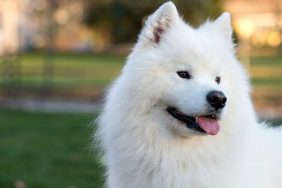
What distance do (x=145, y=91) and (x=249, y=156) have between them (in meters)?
0.92

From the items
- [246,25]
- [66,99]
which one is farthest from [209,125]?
[246,25]

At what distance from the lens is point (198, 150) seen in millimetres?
4008

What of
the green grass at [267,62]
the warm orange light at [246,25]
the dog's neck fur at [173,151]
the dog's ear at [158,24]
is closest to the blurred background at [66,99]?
the dog's ear at [158,24]

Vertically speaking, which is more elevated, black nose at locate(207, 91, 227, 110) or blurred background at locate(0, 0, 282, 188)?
black nose at locate(207, 91, 227, 110)

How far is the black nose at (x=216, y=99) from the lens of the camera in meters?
3.79

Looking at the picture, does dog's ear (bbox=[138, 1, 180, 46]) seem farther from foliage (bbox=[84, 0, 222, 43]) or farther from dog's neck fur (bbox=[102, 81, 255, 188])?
foliage (bbox=[84, 0, 222, 43])

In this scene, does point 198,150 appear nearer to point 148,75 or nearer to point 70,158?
point 148,75

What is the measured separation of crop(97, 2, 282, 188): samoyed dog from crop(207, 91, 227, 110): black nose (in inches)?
1.4

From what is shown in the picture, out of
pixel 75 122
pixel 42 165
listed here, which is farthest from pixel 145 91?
pixel 75 122

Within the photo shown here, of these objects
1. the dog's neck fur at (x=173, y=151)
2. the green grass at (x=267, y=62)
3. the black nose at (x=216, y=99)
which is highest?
the black nose at (x=216, y=99)

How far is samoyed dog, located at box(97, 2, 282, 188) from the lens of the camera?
3957 millimetres

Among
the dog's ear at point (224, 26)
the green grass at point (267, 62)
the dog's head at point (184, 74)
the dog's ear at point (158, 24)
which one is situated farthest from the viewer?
the green grass at point (267, 62)

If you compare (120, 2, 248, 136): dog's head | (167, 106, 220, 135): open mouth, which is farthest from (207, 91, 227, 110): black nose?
(167, 106, 220, 135): open mouth

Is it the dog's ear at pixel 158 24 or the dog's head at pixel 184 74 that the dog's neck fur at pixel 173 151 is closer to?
the dog's head at pixel 184 74
